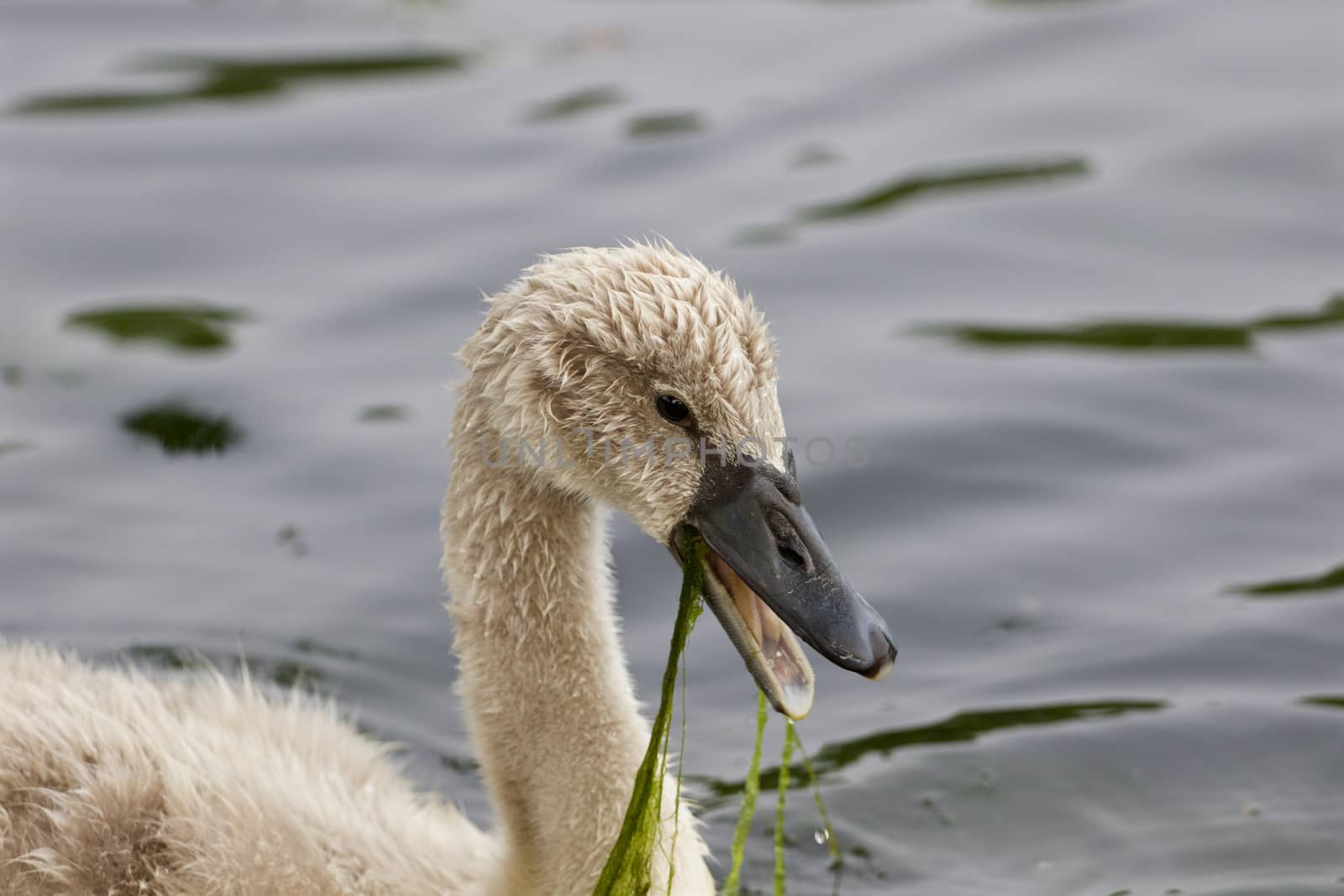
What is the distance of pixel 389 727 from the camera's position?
22.3ft

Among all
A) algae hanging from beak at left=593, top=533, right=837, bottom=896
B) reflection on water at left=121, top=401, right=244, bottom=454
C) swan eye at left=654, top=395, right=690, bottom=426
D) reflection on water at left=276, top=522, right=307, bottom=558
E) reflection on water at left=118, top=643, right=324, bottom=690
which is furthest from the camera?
reflection on water at left=121, top=401, right=244, bottom=454

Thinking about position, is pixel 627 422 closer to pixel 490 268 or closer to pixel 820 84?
pixel 490 268

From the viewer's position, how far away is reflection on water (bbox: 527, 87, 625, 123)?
10.7 m

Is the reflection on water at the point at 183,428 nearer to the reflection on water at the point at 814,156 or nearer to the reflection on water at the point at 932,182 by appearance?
the reflection on water at the point at 932,182

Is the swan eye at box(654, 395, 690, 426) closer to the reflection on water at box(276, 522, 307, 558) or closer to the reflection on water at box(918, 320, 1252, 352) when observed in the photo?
the reflection on water at box(276, 522, 307, 558)

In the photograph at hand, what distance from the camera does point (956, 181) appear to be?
992cm

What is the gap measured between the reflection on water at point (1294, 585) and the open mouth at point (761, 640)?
114 inches

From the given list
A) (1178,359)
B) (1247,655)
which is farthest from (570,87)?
(1247,655)

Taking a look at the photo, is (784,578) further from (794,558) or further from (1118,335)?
(1118,335)

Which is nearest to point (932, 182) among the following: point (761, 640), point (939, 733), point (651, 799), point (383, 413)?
point (383, 413)

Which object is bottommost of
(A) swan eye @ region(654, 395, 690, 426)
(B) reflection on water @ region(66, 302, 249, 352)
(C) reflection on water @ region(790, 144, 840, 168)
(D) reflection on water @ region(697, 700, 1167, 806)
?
(D) reflection on water @ region(697, 700, 1167, 806)

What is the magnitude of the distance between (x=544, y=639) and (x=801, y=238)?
4679mm

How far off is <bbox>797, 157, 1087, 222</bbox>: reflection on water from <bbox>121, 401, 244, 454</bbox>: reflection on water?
321cm

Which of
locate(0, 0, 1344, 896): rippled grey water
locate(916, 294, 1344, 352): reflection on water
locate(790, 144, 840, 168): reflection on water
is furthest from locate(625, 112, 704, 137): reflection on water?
locate(916, 294, 1344, 352): reflection on water
